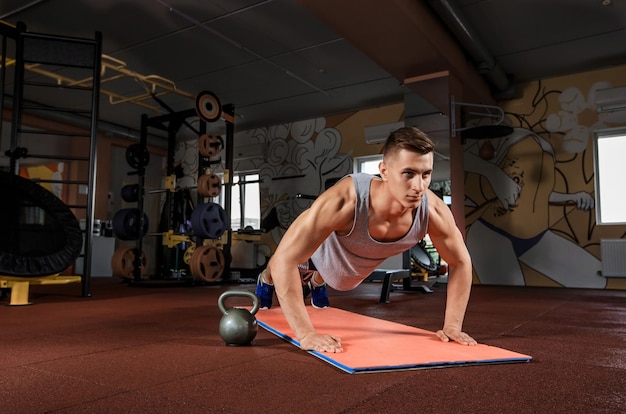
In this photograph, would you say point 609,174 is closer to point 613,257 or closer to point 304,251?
point 613,257

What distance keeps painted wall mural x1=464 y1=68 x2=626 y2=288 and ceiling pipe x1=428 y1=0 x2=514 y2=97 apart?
0.37 m

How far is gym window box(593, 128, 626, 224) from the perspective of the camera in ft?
17.3

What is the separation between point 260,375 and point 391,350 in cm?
47

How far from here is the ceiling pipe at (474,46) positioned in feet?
13.1

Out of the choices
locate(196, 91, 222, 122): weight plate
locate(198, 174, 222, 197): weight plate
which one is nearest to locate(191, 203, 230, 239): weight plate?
locate(198, 174, 222, 197): weight plate

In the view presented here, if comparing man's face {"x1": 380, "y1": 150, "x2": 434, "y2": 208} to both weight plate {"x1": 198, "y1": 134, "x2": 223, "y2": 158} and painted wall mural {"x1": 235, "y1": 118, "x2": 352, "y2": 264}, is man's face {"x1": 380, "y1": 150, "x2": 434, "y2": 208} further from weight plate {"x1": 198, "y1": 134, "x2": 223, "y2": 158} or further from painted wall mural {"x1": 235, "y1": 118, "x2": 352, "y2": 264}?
painted wall mural {"x1": 235, "y1": 118, "x2": 352, "y2": 264}

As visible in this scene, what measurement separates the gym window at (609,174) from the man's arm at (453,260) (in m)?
4.41

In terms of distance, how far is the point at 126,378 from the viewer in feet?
4.11

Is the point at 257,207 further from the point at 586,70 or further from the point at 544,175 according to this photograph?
the point at 586,70

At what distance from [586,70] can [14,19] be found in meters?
6.02

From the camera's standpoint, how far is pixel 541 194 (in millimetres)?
5531

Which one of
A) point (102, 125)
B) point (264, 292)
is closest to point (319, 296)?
point (264, 292)

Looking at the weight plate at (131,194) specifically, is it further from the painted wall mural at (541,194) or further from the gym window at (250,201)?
the painted wall mural at (541,194)

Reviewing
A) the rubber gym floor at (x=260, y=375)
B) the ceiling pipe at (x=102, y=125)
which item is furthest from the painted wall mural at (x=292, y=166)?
the rubber gym floor at (x=260, y=375)
